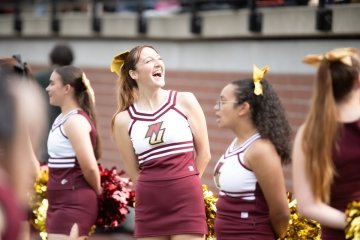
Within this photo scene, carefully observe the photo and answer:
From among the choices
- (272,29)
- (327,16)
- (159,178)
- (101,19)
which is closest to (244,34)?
(272,29)

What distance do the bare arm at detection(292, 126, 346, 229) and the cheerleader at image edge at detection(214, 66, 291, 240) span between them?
28.7 inches

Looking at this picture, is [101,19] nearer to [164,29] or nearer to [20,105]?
[164,29]

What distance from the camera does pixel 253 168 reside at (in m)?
5.42

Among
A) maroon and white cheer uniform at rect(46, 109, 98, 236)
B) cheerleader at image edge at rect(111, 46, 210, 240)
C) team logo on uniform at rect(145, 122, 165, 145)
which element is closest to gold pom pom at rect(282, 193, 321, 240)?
cheerleader at image edge at rect(111, 46, 210, 240)

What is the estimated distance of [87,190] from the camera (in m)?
7.16

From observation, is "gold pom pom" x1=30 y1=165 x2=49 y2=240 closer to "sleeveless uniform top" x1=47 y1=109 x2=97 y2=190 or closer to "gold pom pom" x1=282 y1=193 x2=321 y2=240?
"sleeveless uniform top" x1=47 y1=109 x2=97 y2=190

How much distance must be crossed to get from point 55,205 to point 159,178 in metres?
1.23

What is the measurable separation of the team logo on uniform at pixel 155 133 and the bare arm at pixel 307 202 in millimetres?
1625

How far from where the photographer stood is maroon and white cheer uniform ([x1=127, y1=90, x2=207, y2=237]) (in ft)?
20.1

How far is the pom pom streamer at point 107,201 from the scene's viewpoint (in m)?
7.46

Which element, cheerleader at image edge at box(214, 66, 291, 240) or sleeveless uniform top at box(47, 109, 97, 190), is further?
sleeveless uniform top at box(47, 109, 97, 190)

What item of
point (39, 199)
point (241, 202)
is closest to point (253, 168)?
point (241, 202)

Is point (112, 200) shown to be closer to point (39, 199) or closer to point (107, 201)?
point (107, 201)

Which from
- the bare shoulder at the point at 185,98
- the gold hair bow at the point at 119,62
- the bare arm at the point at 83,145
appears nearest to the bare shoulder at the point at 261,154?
the bare shoulder at the point at 185,98
